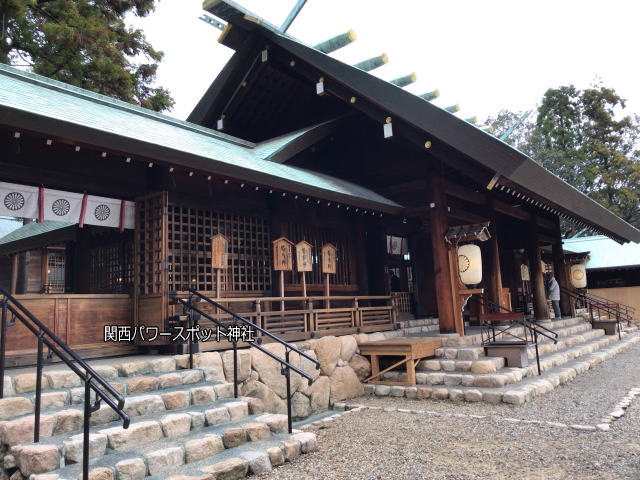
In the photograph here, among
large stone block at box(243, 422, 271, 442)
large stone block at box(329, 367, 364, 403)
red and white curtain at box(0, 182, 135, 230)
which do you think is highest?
red and white curtain at box(0, 182, 135, 230)

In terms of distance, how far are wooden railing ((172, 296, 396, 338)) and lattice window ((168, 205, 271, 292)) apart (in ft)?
1.30

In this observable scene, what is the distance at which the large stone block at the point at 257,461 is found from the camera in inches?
169

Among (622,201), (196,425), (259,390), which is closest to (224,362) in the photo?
(259,390)

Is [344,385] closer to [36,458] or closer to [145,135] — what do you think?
[145,135]

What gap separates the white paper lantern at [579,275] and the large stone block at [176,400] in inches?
613

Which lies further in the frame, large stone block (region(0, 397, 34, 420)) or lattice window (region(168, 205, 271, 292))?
lattice window (region(168, 205, 271, 292))

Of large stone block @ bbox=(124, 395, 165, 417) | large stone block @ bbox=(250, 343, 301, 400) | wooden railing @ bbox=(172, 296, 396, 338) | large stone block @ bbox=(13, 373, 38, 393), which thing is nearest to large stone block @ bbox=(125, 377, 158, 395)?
large stone block @ bbox=(124, 395, 165, 417)

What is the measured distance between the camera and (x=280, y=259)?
877 centimetres

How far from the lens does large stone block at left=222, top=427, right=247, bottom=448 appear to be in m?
4.62

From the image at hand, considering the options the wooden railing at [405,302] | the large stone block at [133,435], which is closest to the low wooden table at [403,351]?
the large stone block at [133,435]

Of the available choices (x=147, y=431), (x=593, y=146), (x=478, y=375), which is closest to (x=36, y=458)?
(x=147, y=431)

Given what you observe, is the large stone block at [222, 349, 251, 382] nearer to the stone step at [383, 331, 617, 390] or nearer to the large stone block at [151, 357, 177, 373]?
the large stone block at [151, 357, 177, 373]

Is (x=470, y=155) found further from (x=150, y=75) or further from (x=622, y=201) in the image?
(x=622, y=201)

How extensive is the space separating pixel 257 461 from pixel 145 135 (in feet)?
15.1
